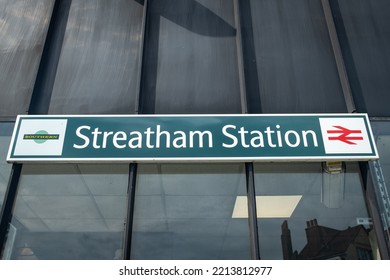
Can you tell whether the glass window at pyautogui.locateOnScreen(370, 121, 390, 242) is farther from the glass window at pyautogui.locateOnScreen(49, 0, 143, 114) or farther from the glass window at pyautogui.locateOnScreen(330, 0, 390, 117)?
the glass window at pyautogui.locateOnScreen(49, 0, 143, 114)

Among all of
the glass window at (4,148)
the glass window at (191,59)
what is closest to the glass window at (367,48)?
the glass window at (191,59)

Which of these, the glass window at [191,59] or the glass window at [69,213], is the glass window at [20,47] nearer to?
the glass window at [69,213]

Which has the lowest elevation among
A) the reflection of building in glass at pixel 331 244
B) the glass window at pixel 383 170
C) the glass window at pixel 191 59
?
the reflection of building in glass at pixel 331 244

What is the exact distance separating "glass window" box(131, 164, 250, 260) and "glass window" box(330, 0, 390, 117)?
6.33ft

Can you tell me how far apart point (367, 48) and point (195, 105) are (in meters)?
2.50

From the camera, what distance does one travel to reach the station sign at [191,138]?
426 centimetres

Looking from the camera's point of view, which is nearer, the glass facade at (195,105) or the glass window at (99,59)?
the glass facade at (195,105)

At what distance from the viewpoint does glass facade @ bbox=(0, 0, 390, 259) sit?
409 centimetres

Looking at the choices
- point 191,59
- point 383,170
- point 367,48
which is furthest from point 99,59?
point 383,170

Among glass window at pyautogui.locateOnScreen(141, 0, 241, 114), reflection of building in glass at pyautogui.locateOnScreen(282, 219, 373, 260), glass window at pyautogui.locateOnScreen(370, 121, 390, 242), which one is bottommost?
reflection of building in glass at pyautogui.locateOnScreen(282, 219, 373, 260)

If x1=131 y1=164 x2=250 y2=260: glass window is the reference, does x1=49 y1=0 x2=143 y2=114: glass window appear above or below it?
above

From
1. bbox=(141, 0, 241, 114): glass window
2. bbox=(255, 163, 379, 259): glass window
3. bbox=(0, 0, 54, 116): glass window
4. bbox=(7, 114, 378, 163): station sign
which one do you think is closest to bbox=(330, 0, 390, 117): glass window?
bbox=(7, 114, 378, 163): station sign

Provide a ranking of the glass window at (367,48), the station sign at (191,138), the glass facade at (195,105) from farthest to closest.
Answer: the glass window at (367,48), the station sign at (191,138), the glass facade at (195,105)

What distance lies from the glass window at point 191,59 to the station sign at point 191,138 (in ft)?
1.10
